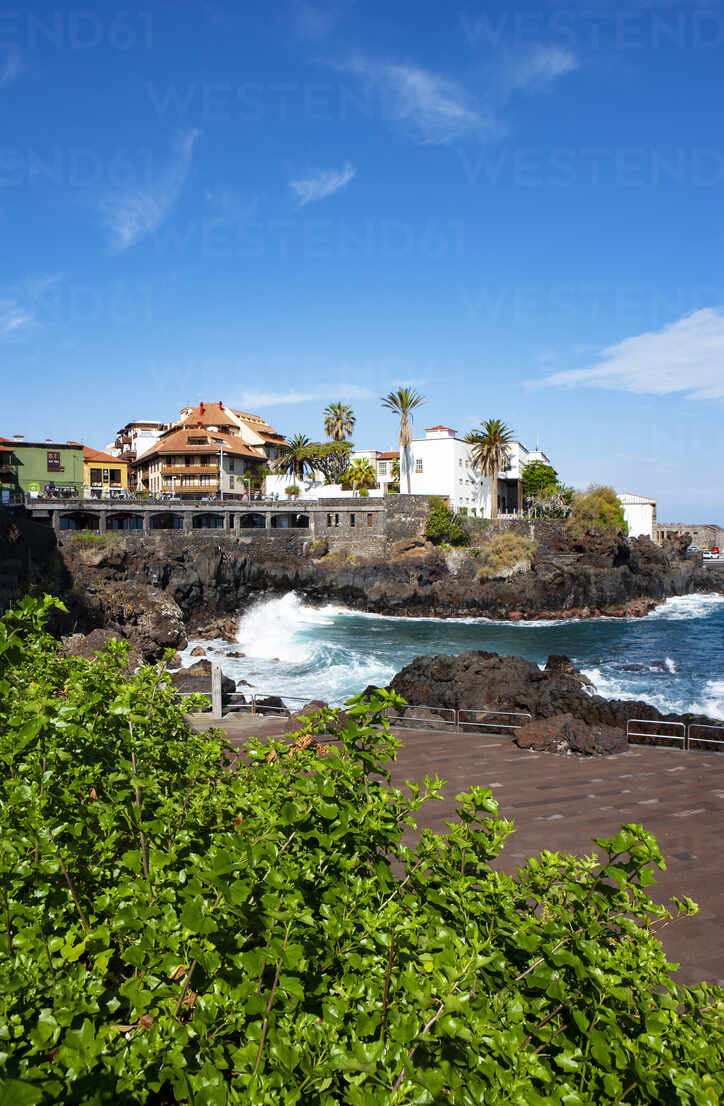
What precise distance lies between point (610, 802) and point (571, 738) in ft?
9.12

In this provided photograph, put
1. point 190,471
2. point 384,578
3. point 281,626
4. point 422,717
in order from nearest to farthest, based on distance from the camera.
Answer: point 422,717 → point 281,626 → point 384,578 → point 190,471

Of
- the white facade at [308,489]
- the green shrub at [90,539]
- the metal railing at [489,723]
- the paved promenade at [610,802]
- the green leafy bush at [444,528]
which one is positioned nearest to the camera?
the paved promenade at [610,802]

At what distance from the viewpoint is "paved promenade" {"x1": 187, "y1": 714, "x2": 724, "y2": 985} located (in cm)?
689

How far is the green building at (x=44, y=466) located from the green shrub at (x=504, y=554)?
1619 inches

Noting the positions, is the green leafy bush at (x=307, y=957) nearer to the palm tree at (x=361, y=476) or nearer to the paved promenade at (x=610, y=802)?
the paved promenade at (x=610, y=802)

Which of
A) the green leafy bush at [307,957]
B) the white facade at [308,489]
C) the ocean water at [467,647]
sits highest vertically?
the white facade at [308,489]

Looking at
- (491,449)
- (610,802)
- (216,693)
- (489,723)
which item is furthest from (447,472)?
(610,802)

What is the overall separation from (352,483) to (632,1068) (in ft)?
251

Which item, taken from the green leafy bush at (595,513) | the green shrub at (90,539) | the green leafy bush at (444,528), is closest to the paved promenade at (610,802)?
the green shrub at (90,539)

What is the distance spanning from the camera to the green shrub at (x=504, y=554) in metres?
61.3

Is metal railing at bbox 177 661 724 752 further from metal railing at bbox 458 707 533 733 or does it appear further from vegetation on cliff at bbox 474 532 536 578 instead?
vegetation on cliff at bbox 474 532 536 578

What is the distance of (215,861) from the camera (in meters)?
2.67

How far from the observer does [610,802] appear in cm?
1003

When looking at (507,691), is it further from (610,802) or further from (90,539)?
(90,539)
